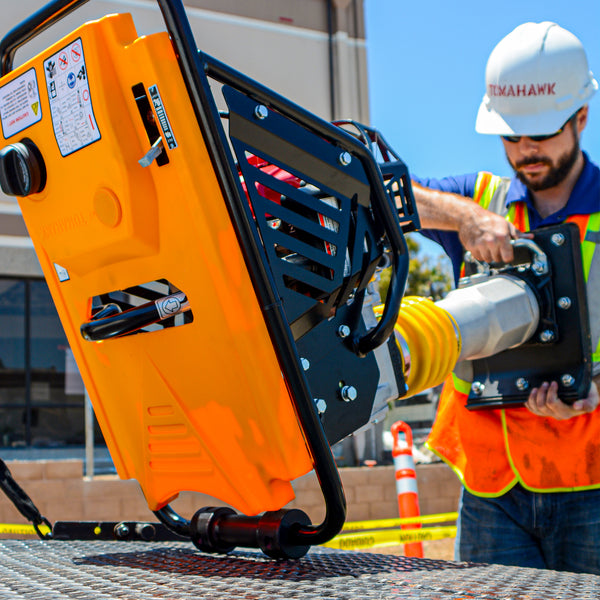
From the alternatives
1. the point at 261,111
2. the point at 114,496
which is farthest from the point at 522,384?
the point at 114,496

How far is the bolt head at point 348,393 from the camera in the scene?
1392 millimetres

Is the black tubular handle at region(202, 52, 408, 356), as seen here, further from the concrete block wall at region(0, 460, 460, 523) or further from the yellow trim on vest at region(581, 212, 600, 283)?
the concrete block wall at region(0, 460, 460, 523)

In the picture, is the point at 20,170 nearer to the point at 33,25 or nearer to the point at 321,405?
the point at 33,25

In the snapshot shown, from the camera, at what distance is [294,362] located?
1208 millimetres

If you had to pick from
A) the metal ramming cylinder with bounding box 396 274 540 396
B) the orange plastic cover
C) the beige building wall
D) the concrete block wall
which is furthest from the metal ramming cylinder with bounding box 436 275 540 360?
the beige building wall

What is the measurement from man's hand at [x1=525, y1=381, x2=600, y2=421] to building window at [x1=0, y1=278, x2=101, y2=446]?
9.52 metres

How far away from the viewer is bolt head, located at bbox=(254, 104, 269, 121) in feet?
4.25

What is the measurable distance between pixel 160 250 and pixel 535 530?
5.32ft

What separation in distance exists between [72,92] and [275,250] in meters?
0.44

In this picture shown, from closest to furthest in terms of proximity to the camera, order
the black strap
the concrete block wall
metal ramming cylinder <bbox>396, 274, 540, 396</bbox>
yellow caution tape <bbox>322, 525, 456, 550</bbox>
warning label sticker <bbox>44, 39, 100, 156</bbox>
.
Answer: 1. warning label sticker <bbox>44, 39, 100, 156</bbox>
2. metal ramming cylinder <bbox>396, 274, 540, 396</bbox>
3. the black strap
4. yellow caution tape <bbox>322, 525, 456, 550</bbox>
5. the concrete block wall

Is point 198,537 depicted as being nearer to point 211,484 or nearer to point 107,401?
point 211,484

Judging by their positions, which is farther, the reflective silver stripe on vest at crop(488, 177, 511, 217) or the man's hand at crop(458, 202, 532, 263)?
the reflective silver stripe on vest at crop(488, 177, 511, 217)

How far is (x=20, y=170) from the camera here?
136 centimetres

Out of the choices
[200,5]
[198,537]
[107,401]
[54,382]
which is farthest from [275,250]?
[54,382]
